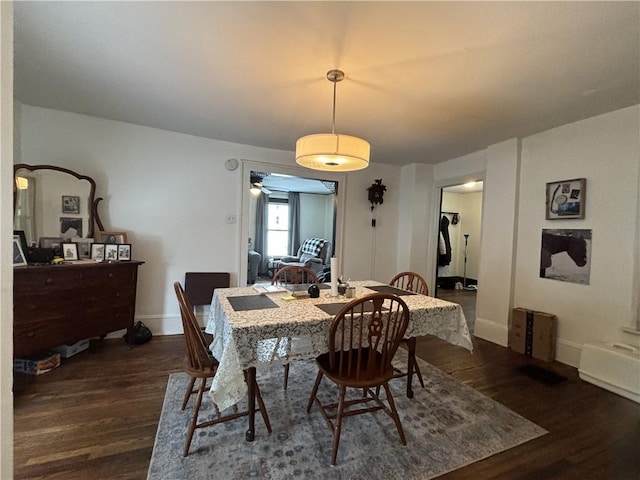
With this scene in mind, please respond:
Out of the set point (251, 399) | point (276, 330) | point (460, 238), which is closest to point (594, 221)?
point (276, 330)

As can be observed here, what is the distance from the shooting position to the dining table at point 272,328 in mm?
1471

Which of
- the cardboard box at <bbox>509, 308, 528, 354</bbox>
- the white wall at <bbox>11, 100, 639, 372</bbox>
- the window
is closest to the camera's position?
the white wall at <bbox>11, 100, 639, 372</bbox>

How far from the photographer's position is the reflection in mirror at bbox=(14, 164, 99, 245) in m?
2.65

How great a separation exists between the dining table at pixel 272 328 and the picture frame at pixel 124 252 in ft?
4.93

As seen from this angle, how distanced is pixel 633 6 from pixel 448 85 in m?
0.95

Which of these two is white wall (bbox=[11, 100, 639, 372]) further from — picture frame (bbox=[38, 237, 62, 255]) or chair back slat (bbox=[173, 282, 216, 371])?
chair back slat (bbox=[173, 282, 216, 371])

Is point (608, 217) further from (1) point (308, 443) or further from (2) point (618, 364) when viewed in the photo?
(1) point (308, 443)

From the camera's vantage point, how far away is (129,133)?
3246mm

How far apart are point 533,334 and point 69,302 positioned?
14.9 feet

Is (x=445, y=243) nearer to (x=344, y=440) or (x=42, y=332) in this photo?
(x=344, y=440)

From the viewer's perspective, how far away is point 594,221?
2.73 meters

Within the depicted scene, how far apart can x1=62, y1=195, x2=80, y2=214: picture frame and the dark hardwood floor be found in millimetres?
1416

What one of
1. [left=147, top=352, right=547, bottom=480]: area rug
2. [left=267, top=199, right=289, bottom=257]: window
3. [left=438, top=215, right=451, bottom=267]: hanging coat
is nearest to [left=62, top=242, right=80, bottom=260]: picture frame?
[left=147, top=352, right=547, bottom=480]: area rug

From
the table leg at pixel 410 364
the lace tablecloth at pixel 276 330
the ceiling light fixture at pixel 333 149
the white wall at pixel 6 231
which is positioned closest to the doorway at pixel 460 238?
the table leg at pixel 410 364
